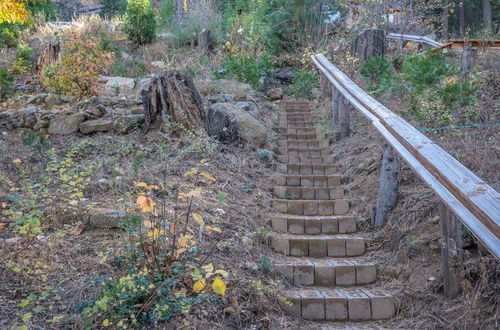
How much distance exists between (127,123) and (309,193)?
8.60 feet

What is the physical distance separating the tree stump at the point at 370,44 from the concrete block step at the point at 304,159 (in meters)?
3.73

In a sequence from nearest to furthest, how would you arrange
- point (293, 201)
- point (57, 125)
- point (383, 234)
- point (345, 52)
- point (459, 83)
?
point (383, 234)
point (293, 201)
point (459, 83)
point (57, 125)
point (345, 52)

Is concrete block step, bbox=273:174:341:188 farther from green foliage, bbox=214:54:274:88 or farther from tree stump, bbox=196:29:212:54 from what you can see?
tree stump, bbox=196:29:212:54

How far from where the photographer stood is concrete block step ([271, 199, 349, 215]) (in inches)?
202

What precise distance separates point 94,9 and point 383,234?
26.1 m

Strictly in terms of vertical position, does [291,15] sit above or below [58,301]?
above

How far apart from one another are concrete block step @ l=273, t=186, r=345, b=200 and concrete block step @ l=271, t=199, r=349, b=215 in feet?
0.96

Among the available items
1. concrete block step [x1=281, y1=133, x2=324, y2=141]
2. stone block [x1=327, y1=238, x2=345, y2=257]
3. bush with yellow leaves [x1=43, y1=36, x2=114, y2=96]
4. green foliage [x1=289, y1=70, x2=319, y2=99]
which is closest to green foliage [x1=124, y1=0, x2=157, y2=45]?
green foliage [x1=289, y1=70, x2=319, y2=99]

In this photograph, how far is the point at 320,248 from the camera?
438 cm

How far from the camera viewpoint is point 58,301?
110 inches

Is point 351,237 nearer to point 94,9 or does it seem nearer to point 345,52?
point 345,52

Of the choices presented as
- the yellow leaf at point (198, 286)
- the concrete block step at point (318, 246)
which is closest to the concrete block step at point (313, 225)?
the concrete block step at point (318, 246)

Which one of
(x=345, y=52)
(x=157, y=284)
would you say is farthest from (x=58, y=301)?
(x=345, y=52)

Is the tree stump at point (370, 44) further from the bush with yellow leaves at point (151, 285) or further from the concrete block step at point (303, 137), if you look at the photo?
the bush with yellow leaves at point (151, 285)
